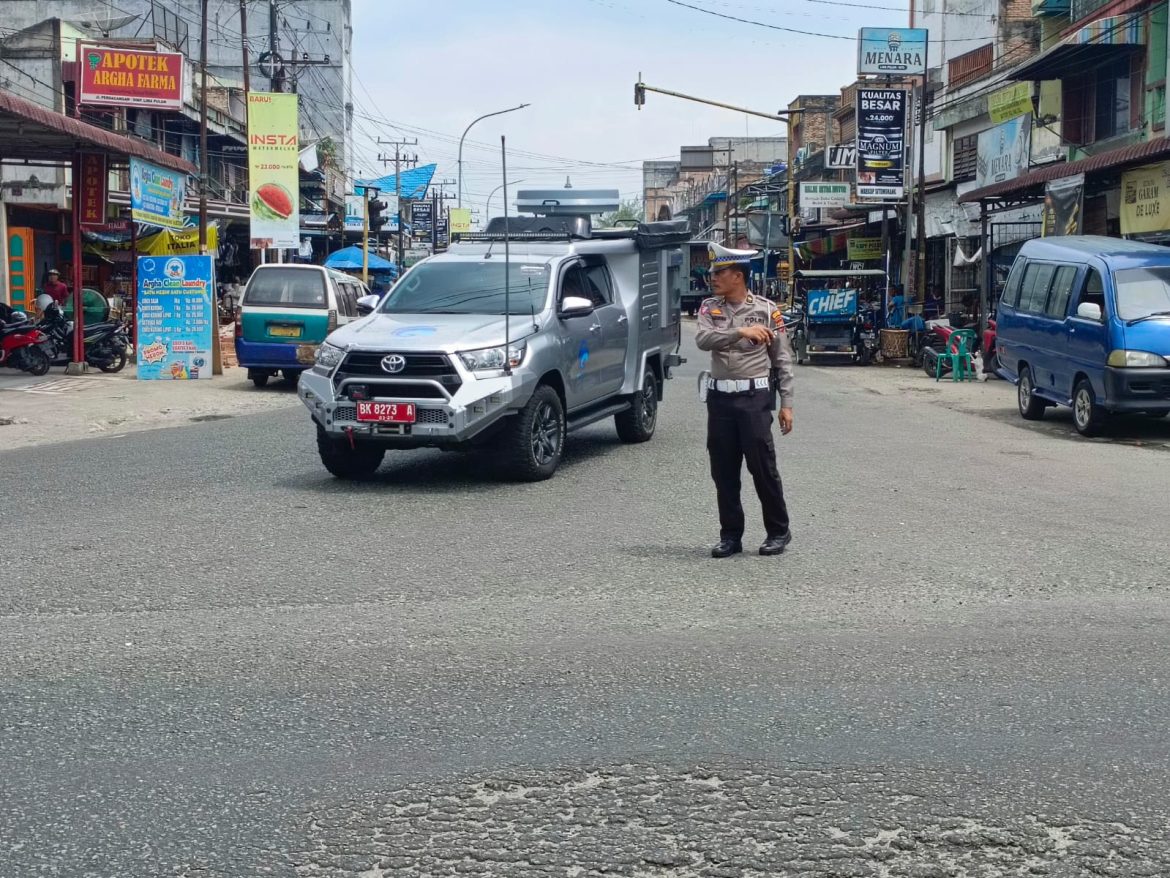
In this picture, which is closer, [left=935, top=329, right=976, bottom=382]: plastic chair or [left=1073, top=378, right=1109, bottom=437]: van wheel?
[left=1073, top=378, right=1109, bottom=437]: van wheel

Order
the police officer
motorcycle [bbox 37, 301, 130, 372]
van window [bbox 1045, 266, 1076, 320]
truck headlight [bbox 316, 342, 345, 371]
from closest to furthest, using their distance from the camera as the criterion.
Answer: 1. the police officer
2. truck headlight [bbox 316, 342, 345, 371]
3. van window [bbox 1045, 266, 1076, 320]
4. motorcycle [bbox 37, 301, 130, 372]

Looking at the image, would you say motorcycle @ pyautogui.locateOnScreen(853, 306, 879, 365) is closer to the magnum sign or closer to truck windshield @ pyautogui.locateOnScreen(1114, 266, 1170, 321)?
the magnum sign

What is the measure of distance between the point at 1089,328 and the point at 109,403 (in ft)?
41.6

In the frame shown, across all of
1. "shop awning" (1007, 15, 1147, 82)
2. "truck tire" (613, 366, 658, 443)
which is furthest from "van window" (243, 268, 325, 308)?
"shop awning" (1007, 15, 1147, 82)

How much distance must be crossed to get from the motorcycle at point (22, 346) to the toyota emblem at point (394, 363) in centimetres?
1438

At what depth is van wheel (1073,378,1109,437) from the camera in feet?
49.6

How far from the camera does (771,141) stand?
10356 cm

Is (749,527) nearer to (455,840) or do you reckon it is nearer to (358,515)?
(358,515)

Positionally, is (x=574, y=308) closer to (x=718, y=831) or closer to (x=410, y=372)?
(x=410, y=372)

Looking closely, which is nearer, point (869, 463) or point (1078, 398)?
point (869, 463)

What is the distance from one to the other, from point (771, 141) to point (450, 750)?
103 meters

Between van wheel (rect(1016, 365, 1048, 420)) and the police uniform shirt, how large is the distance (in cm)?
1045

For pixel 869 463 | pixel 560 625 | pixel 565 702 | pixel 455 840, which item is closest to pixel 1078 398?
pixel 869 463

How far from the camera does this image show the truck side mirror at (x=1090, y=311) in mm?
15055
